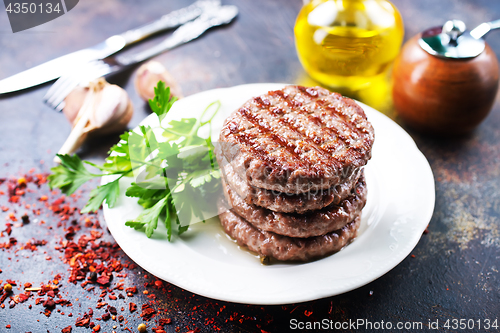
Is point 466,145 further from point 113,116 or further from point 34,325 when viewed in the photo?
point 34,325


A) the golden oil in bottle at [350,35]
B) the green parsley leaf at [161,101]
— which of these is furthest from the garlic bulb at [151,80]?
the golden oil in bottle at [350,35]

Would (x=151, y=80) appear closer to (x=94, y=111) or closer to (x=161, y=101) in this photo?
(x=94, y=111)

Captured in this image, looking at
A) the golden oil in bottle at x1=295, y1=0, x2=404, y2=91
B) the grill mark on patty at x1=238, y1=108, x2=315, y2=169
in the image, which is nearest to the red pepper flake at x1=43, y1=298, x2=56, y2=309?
the grill mark on patty at x1=238, y1=108, x2=315, y2=169

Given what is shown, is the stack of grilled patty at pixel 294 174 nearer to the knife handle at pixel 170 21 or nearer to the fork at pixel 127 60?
the fork at pixel 127 60

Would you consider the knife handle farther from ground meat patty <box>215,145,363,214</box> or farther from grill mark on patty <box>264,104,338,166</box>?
ground meat patty <box>215,145,363,214</box>

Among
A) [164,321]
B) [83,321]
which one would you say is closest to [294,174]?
[164,321]
